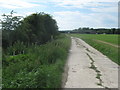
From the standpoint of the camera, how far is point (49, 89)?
666cm

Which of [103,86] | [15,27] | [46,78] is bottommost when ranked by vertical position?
[103,86]

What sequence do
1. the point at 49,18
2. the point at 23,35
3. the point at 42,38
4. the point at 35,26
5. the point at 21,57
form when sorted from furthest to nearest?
the point at 49,18 → the point at 42,38 → the point at 35,26 → the point at 23,35 → the point at 21,57

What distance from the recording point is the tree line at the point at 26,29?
19.5 m

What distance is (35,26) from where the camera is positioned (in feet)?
92.8

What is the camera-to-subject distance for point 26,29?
2450 cm

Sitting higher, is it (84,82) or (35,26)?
(35,26)

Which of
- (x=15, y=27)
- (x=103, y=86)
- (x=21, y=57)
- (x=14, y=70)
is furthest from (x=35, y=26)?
(x=103, y=86)

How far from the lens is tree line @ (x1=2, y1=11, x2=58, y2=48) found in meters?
19.5

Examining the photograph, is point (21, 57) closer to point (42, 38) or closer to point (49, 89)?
point (49, 89)

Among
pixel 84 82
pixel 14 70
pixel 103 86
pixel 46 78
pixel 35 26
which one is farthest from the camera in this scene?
pixel 35 26

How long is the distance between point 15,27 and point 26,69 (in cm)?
1325

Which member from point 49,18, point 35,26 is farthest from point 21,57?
point 49,18

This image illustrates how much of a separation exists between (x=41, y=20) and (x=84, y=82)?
72.4 ft

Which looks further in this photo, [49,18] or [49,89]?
[49,18]
